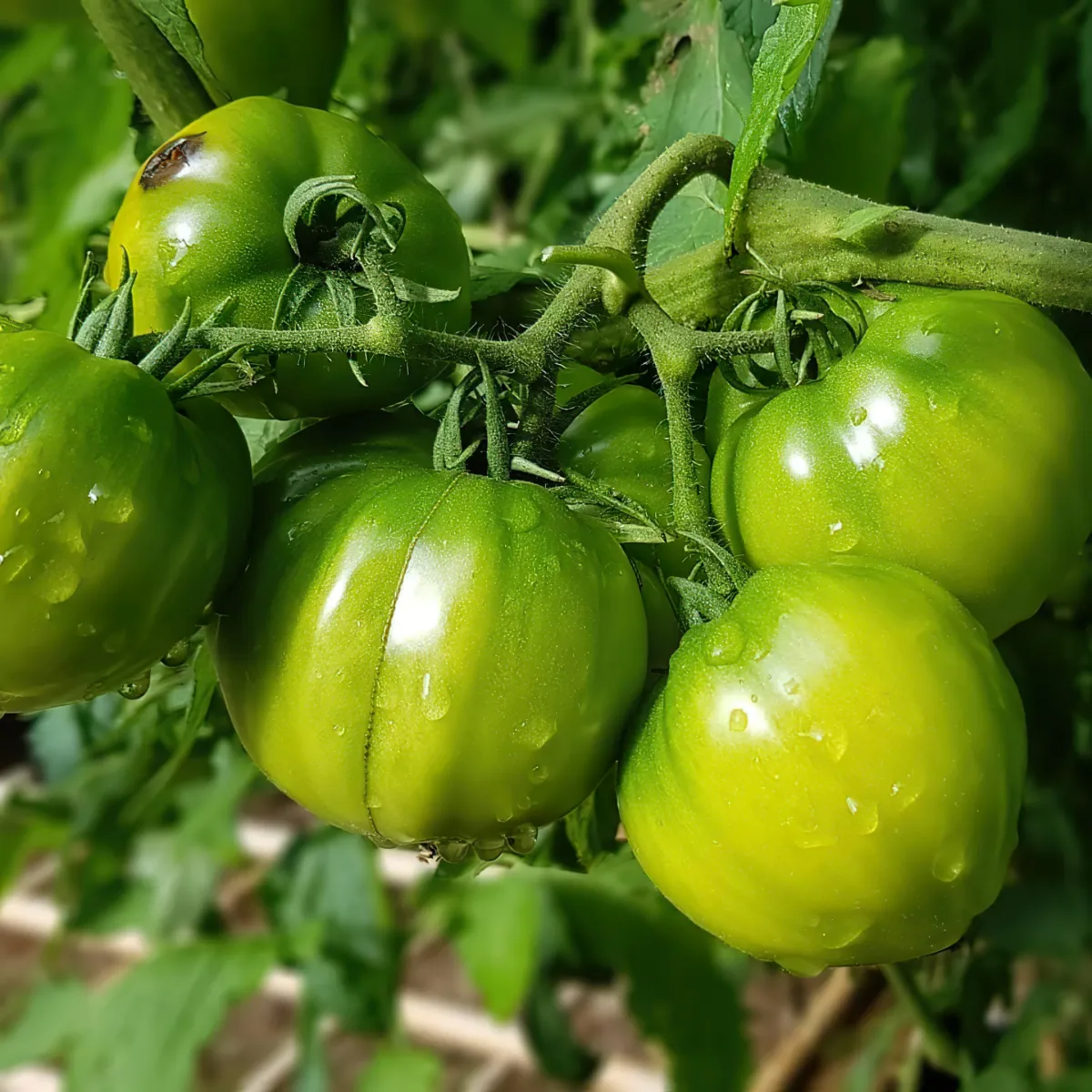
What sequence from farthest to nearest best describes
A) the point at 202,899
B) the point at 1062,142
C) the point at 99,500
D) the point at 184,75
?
the point at 202,899 → the point at 1062,142 → the point at 184,75 → the point at 99,500

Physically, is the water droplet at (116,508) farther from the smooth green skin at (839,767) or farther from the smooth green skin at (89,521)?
the smooth green skin at (839,767)

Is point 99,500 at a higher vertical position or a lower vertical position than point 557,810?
higher

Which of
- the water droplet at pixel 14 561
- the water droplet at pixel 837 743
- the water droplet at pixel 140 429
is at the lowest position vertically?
the water droplet at pixel 837 743

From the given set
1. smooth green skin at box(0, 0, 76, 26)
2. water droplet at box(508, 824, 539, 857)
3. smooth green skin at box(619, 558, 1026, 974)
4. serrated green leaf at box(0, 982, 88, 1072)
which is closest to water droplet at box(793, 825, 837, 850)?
smooth green skin at box(619, 558, 1026, 974)

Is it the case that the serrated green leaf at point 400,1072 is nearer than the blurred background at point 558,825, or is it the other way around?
the blurred background at point 558,825

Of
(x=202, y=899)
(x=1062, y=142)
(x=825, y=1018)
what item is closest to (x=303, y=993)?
(x=202, y=899)

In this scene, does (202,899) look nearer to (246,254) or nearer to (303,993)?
(303,993)

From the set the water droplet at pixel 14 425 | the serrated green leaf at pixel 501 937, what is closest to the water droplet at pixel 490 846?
the water droplet at pixel 14 425

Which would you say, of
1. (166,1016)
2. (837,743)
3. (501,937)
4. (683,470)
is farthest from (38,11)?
(501,937)
